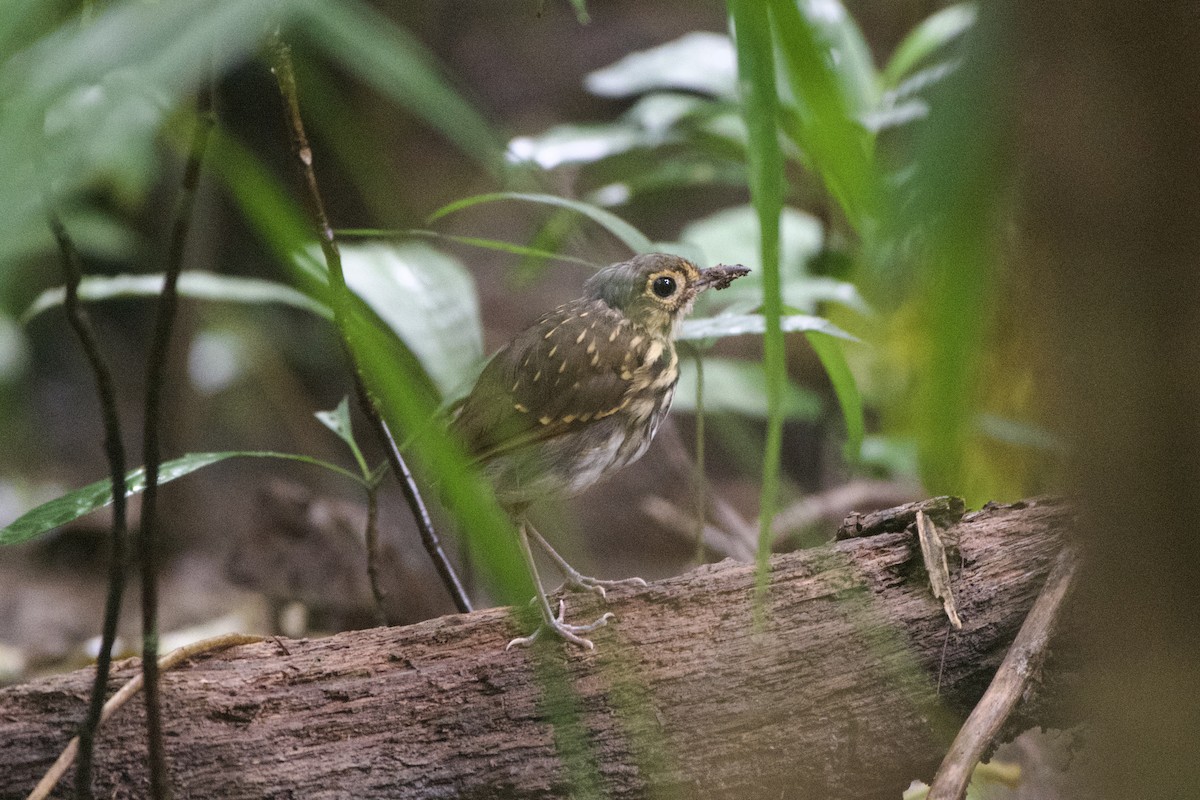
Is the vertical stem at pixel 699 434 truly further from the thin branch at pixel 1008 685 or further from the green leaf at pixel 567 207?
the thin branch at pixel 1008 685

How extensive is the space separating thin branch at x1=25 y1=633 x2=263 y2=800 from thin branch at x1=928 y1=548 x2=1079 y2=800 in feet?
4.73

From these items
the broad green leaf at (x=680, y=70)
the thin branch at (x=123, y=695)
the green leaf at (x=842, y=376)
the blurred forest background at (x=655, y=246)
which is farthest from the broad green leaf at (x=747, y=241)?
the thin branch at (x=123, y=695)

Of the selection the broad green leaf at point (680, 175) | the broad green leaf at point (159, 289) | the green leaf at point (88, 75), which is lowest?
the green leaf at point (88, 75)

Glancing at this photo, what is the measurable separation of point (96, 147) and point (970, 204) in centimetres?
59

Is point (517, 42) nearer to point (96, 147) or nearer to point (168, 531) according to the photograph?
point (168, 531)

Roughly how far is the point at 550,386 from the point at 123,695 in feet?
4.02

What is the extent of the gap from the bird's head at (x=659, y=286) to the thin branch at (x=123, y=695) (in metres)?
1.35

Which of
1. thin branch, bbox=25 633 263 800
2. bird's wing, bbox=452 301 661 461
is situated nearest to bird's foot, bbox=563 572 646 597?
bird's wing, bbox=452 301 661 461

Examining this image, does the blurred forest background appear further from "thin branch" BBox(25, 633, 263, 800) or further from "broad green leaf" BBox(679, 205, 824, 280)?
"thin branch" BBox(25, 633, 263, 800)

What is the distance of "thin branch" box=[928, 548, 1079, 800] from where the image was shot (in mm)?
1710

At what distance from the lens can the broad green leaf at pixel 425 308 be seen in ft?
9.64

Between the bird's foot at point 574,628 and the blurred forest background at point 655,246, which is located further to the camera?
the bird's foot at point 574,628

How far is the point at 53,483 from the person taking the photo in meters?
6.64

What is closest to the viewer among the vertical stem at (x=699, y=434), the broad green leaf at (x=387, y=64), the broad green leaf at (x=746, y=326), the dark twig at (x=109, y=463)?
the broad green leaf at (x=387, y=64)
